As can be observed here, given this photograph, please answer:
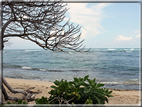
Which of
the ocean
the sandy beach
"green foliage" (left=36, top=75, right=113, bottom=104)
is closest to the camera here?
"green foliage" (left=36, top=75, right=113, bottom=104)

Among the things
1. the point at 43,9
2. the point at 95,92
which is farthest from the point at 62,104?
the point at 43,9

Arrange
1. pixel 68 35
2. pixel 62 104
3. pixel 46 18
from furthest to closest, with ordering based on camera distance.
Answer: pixel 46 18 → pixel 68 35 → pixel 62 104

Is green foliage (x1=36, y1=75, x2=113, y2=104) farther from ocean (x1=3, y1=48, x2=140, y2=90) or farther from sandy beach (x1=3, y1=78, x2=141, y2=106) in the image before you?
sandy beach (x1=3, y1=78, x2=141, y2=106)

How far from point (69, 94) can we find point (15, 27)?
326cm

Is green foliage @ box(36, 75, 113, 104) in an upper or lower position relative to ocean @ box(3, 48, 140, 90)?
upper

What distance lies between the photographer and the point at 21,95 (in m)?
4.43

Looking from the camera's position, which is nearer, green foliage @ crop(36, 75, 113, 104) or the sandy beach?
green foliage @ crop(36, 75, 113, 104)

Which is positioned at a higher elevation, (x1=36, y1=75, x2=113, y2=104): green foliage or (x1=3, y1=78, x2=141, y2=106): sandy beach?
(x1=36, y1=75, x2=113, y2=104): green foliage

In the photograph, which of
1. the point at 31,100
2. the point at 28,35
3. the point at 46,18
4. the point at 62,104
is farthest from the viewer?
the point at 31,100

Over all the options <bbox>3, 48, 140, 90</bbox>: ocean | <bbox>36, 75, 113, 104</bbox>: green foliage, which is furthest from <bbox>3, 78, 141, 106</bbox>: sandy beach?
<bbox>36, 75, 113, 104</bbox>: green foliage

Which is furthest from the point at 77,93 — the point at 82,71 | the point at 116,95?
the point at 82,71

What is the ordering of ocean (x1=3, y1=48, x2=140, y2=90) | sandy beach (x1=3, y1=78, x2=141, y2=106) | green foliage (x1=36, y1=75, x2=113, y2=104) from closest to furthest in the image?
green foliage (x1=36, y1=75, x2=113, y2=104), sandy beach (x1=3, y1=78, x2=141, y2=106), ocean (x1=3, y1=48, x2=140, y2=90)

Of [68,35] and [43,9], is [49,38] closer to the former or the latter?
[68,35]

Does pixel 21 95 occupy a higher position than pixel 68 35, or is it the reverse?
pixel 68 35
